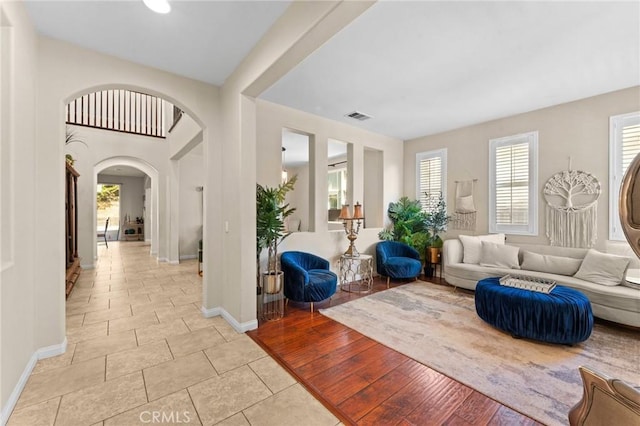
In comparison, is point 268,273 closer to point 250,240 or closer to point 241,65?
point 250,240

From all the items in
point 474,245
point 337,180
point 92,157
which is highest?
point 92,157

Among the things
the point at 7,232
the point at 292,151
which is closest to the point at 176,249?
the point at 292,151

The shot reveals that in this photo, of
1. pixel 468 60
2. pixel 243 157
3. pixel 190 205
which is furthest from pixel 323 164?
pixel 190 205

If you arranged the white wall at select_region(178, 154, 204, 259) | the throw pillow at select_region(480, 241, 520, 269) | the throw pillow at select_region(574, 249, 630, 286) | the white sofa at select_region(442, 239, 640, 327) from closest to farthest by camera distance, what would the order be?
the white sofa at select_region(442, 239, 640, 327), the throw pillow at select_region(574, 249, 630, 286), the throw pillow at select_region(480, 241, 520, 269), the white wall at select_region(178, 154, 204, 259)

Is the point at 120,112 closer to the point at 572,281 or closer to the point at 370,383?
the point at 370,383

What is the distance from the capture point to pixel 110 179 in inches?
459

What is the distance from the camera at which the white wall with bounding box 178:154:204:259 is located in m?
7.25

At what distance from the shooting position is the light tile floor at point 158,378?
1.75 meters

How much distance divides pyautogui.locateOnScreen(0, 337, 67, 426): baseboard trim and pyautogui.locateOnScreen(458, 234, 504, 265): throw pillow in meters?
5.21

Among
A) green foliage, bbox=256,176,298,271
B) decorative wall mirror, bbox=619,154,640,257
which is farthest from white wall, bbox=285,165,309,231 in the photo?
decorative wall mirror, bbox=619,154,640,257

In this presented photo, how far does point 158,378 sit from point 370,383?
1662 millimetres

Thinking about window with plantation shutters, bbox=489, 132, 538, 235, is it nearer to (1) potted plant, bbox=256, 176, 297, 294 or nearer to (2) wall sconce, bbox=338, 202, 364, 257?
(2) wall sconce, bbox=338, 202, 364, 257

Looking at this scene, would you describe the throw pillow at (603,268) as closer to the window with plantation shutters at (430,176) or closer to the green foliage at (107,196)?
the window with plantation shutters at (430,176)

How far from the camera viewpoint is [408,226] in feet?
17.9
